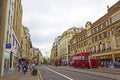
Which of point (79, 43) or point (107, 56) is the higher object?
point (79, 43)

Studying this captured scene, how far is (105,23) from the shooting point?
54062 mm

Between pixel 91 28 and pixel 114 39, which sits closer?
pixel 114 39

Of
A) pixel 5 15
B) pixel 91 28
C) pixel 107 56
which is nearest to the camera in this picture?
pixel 5 15

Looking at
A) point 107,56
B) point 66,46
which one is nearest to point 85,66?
point 107,56

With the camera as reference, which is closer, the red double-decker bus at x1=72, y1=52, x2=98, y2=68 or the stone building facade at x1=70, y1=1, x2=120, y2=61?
the red double-decker bus at x1=72, y1=52, x2=98, y2=68

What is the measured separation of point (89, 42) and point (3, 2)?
159 feet

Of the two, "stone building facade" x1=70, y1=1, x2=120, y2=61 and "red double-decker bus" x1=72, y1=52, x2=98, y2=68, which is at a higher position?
"stone building facade" x1=70, y1=1, x2=120, y2=61

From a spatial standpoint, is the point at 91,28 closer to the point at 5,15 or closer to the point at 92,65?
the point at 92,65

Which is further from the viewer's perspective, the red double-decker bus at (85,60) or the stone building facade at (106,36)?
the stone building facade at (106,36)

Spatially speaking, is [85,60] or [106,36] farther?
[106,36]

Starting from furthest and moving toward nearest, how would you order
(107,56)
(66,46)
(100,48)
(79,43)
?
1. (66,46)
2. (79,43)
3. (100,48)
4. (107,56)

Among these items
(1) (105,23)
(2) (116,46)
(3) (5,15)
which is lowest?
(2) (116,46)

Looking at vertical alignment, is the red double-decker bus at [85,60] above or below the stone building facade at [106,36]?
below

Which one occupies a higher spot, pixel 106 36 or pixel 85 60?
pixel 106 36
